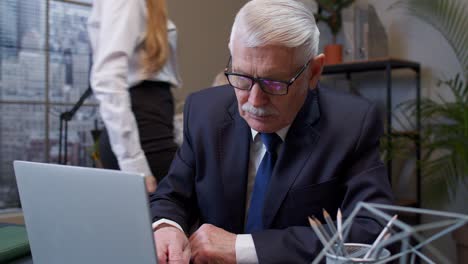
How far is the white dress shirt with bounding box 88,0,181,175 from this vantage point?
5.10ft

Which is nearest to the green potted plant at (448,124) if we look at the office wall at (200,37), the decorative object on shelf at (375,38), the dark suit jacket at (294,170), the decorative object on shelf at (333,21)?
the decorative object on shelf at (375,38)

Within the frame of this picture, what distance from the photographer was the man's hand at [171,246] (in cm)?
91

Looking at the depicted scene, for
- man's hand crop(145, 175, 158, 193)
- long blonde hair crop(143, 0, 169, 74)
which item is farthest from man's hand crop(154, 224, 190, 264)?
long blonde hair crop(143, 0, 169, 74)

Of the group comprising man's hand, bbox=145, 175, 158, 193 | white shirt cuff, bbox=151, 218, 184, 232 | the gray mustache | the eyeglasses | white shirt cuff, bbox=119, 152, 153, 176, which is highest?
the eyeglasses

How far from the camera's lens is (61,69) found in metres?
2.71

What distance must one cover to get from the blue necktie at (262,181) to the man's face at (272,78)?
0.16 feet

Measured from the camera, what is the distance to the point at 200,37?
11.0 feet

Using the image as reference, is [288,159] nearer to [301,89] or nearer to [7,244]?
[301,89]

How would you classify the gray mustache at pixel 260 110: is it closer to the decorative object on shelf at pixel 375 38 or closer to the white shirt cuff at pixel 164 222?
the white shirt cuff at pixel 164 222

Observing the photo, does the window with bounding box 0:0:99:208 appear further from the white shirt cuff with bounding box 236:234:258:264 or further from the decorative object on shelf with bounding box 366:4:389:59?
the white shirt cuff with bounding box 236:234:258:264

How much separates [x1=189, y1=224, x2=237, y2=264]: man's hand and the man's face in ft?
0.79

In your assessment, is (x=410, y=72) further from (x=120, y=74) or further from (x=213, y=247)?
(x=213, y=247)

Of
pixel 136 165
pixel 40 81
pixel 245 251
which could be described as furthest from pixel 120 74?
pixel 40 81

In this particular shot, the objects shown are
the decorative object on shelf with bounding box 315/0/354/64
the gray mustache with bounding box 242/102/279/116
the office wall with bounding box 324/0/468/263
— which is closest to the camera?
the gray mustache with bounding box 242/102/279/116
